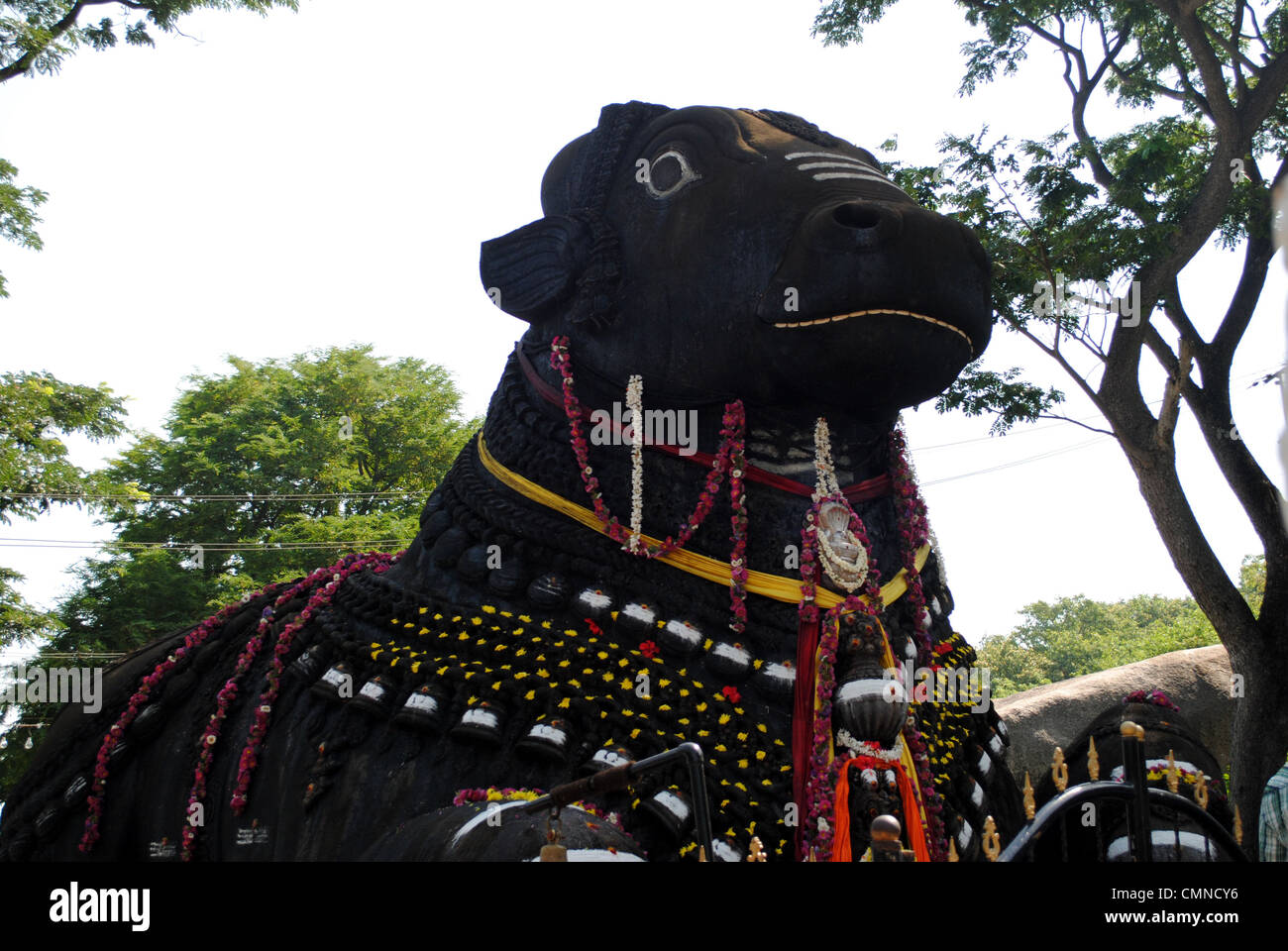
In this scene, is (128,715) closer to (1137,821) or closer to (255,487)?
(1137,821)

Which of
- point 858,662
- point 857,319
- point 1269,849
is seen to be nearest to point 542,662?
point 858,662

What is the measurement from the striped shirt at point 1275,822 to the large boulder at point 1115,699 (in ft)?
34.3

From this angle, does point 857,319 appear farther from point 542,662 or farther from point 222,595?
point 222,595

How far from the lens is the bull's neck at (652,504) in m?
4.02

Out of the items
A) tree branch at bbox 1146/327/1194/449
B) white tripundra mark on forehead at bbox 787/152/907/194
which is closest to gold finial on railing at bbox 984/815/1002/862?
white tripundra mark on forehead at bbox 787/152/907/194

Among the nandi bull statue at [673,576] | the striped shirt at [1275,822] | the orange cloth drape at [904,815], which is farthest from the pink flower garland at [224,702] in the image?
the striped shirt at [1275,822]

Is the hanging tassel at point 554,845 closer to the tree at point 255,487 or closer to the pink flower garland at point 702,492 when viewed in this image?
the pink flower garland at point 702,492

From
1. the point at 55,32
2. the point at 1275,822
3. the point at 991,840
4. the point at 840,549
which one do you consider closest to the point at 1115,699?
the point at 1275,822

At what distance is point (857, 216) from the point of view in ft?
12.6

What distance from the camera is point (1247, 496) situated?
11195 mm

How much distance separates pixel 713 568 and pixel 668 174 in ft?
4.99

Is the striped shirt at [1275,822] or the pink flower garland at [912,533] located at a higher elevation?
the pink flower garland at [912,533]

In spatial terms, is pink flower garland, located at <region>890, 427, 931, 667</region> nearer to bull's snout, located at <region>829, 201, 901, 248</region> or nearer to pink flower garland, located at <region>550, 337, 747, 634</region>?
pink flower garland, located at <region>550, 337, 747, 634</region>
